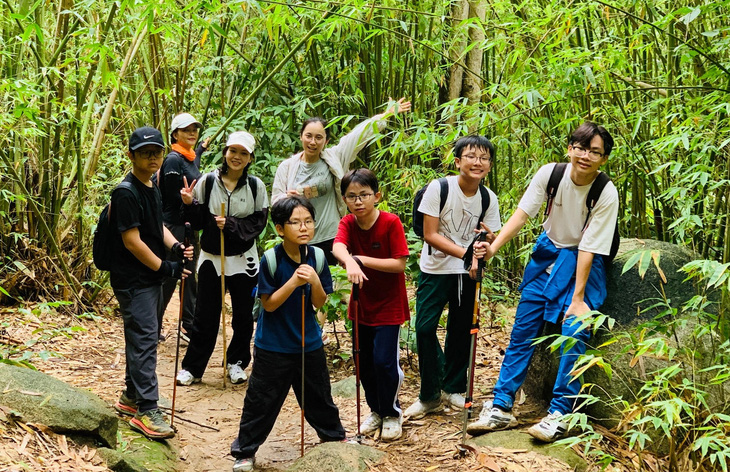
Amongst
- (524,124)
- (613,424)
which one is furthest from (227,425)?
(524,124)

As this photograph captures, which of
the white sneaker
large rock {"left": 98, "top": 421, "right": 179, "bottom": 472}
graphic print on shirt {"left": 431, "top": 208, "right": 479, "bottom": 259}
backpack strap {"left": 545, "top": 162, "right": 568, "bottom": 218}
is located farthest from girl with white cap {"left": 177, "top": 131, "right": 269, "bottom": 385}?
backpack strap {"left": 545, "top": 162, "right": 568, "bottom": 218}

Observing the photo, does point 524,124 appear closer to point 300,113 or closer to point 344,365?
point 300,113

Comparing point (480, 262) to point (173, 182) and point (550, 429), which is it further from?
point (173, 182)

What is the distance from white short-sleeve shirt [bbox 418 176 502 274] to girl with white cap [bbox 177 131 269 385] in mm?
1261

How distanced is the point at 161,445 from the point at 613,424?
234cm

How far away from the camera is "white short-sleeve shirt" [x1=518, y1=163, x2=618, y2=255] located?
11.3ft

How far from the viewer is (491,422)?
3.62 m

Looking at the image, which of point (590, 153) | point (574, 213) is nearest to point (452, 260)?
point (574, 213)

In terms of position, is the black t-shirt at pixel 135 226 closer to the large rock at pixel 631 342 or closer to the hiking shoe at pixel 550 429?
the hiking shoe at pixel 550 429

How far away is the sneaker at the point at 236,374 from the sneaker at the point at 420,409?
125 cm

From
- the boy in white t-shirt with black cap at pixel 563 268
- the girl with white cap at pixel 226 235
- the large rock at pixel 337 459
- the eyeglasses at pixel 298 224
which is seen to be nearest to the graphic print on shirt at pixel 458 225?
the boy in white t-shirt with black cap at pixel 563 268

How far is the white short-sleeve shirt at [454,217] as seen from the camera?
383cm

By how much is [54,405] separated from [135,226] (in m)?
0.93

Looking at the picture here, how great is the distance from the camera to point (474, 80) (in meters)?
6.33
